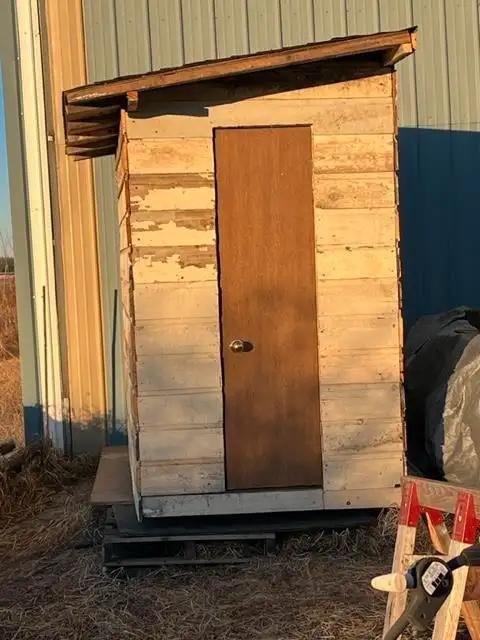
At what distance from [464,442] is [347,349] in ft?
3.48

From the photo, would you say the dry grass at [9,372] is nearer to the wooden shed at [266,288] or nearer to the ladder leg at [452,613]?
the wooden shed at [266,288]

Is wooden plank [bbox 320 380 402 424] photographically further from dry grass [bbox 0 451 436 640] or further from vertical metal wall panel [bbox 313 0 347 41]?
vertical metal wall panel [bbox 313 0 347 41]

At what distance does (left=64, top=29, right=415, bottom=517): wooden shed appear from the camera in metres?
5.54

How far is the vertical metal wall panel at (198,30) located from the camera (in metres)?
8.48

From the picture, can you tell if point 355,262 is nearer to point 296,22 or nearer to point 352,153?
point 352,153

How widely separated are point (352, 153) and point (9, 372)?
32.8 ft

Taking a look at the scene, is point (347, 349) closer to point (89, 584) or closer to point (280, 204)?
point (280, 204)

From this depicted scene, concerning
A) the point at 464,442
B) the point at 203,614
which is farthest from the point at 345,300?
the point at 203,614

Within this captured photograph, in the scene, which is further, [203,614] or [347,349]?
[347,349]

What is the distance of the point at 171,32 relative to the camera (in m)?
8.47

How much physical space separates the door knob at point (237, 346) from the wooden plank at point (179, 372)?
0.11m

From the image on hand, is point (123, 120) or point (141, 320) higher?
point (123, 120)

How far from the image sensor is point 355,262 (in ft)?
18.5

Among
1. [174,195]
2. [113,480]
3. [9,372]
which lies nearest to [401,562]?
[174,195]
